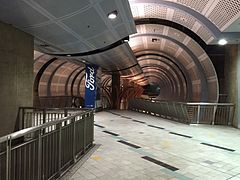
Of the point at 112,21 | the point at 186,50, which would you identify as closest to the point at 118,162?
the point at 112,21

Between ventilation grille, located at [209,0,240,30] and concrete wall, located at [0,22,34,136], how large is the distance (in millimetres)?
5546

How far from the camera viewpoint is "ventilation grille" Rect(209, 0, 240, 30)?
20.6ft


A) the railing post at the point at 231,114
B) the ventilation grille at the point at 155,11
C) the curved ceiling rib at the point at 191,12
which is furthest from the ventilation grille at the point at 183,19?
the railing post at the point at 231,114

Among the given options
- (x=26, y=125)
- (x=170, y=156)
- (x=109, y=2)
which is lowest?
(x=170, y=156)

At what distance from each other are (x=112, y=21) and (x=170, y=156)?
159 inches

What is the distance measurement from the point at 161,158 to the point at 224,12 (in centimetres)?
453

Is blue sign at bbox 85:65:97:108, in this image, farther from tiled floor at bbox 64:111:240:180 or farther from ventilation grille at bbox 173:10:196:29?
ventilation grille at bbox 173:10:196:29

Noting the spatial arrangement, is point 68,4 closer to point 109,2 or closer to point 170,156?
point 109,2

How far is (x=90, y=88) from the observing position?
1509cm

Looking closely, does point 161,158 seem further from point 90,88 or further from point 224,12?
point 90,88

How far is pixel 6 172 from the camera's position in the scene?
2.35m

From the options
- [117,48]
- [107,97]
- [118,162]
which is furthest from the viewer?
[107,97]

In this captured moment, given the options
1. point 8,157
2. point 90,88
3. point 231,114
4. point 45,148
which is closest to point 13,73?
point 45,148

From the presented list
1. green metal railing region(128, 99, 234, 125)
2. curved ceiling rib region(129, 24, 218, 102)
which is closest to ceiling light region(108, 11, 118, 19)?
curved ceiling rib region(129, 24, 218, 102)
